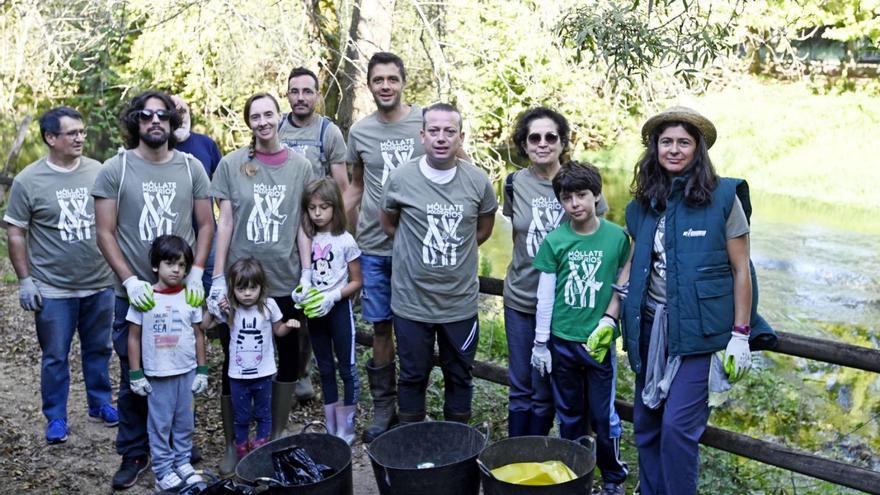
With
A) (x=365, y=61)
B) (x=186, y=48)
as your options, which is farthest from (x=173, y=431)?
(x=186, y=48)

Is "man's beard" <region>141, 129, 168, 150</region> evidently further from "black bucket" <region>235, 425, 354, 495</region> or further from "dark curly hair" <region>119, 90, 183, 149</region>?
A: "black bucket" <region>235, 425, 354, 495</region>

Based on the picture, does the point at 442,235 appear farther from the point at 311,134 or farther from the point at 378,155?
the point at 311,134

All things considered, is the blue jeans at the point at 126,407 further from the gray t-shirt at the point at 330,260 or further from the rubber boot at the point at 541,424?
the rubber boot at the point at 541,424

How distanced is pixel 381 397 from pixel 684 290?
6.78 feet

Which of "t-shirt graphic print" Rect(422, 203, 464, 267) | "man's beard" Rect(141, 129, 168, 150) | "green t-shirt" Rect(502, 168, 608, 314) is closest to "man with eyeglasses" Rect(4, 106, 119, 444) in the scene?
"man's beard" Rect(141, 129, 168, 150)

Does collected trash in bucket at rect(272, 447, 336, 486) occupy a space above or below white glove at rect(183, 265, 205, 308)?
below

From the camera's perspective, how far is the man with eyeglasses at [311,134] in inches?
208

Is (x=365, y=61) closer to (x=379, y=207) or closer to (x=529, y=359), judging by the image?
(x=379, y=207)

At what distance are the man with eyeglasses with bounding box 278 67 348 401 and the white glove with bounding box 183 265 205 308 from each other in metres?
1.03

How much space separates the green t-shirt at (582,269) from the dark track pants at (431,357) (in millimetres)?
669

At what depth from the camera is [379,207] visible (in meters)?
4.86

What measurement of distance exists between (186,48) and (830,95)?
1555 centimetres

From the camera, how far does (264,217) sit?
15.4 feet

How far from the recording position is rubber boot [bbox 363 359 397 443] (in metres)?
5.09
